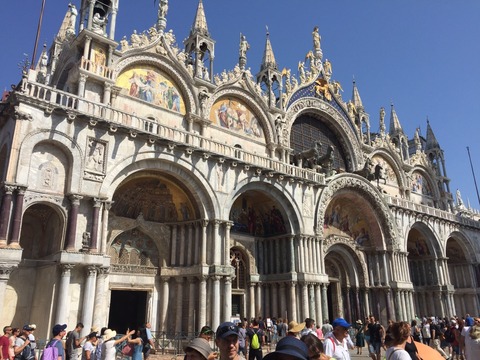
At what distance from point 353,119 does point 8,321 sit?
83.0ft

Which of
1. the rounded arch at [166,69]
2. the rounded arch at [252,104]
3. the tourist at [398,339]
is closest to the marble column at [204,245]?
the rounded arch at [166,69]

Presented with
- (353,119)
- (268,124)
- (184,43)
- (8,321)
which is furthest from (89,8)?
(353,119)

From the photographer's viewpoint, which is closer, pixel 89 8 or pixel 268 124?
pixel 89 8

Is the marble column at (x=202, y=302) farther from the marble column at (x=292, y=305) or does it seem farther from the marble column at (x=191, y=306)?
the marble column at (x=292, y=305)

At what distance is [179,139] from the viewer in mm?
18000

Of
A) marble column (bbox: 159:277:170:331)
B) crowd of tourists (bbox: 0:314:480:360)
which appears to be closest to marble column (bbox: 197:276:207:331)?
marble column (bbox: 159:277:170:331)

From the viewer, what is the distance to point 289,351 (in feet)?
7.48

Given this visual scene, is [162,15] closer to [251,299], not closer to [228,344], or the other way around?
[251,299]

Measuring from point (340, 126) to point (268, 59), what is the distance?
7274 mm

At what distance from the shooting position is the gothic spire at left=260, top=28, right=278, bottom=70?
2683 cm

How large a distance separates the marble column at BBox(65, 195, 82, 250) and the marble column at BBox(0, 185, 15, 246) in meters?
1.85

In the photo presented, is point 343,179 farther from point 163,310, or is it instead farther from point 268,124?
point 163,310

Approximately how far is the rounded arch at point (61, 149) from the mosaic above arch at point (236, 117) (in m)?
8.94

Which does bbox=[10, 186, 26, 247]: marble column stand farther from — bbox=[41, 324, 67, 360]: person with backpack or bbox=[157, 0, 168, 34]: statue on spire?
bbox=[157, 0, 168, 34]: statue on spire
